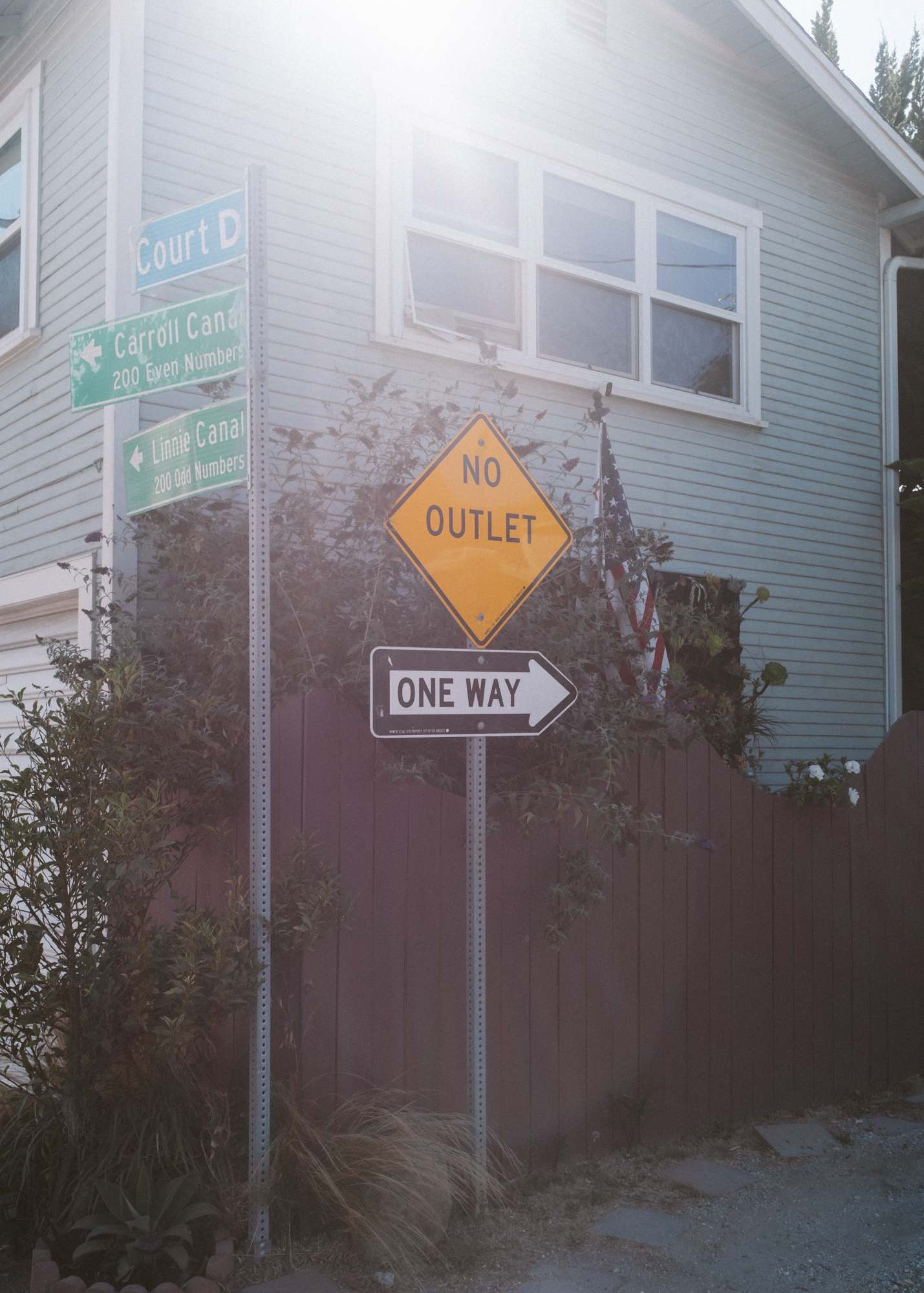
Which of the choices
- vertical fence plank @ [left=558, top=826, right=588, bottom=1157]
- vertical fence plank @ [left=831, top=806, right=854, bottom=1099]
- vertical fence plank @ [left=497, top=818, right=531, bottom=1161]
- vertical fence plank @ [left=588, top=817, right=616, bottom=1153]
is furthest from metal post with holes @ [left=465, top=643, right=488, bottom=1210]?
vertical fence plank @ [left=831, top=806, right=854, bottom=1099]

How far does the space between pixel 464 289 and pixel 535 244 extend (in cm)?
72

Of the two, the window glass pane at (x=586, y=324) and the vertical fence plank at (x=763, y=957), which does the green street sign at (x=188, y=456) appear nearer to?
the vertical fence plank at (x=763, y=957)

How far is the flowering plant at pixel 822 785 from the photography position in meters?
6.69

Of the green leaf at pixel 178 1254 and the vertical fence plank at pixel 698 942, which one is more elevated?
the vertical fence plank at pixel 698 942

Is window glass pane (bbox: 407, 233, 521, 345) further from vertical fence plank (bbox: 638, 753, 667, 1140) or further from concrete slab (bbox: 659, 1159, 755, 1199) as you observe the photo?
concrete slab (bbox: 659, 1159, 755, 1199)

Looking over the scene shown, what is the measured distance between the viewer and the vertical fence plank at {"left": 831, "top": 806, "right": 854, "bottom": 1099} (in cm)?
685

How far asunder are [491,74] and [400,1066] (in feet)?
21.4

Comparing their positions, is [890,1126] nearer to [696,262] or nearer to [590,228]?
[590,228]

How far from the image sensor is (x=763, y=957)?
646cm

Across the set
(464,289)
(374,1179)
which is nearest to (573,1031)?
(374,1179)

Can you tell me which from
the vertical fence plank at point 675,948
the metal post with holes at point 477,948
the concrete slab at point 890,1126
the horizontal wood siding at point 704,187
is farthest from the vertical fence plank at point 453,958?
the horizontal wood siding at point 704,187

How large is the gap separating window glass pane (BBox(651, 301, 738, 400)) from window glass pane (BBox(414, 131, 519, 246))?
1.51 meters

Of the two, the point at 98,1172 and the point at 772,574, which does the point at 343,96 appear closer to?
the point at 772,574

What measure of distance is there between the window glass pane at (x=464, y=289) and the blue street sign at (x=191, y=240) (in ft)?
11.5
